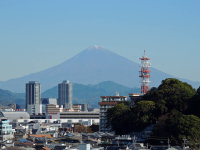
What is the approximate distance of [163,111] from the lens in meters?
65.5

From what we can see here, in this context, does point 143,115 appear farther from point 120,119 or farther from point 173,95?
point 173,95

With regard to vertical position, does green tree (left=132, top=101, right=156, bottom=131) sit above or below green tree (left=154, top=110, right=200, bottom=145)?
above

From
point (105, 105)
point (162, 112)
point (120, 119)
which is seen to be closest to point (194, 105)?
point (162, 112)

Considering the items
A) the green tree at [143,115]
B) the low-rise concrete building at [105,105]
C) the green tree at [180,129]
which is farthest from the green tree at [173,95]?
the low-rise concrete building at [105,105]

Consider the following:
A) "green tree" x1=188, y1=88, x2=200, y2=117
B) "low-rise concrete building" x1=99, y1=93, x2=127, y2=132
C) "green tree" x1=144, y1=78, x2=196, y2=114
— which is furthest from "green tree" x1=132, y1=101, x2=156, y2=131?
"low-rise concrete building" x1=99, y1=93, x2=127, y2=132

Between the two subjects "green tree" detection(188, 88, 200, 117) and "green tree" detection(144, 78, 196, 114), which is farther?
"green tree" detection(144, 78, 196, 114)

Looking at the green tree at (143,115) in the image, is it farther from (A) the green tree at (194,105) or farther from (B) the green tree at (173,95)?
(A) the green tree at (194,105)

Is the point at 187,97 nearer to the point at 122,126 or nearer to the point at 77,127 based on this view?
the point at 122,126

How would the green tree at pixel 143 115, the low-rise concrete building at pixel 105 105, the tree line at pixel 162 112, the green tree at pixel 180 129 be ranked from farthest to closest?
the low-rise concrete building at pixel 105 105, the green tree at pixel 143 115, the tree line at pixel 162 112, the green tree at pixel 180 129

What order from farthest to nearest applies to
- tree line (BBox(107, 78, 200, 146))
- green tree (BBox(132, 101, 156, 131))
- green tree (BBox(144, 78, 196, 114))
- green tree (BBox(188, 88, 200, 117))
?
green tree (BBox(144, 78, 196, 114))
green tree (BBox(132, 101, 156, 131))
green tree (BBox(188, 88, 200, 117))
tree line (BBox(107, 78, 200, 146))

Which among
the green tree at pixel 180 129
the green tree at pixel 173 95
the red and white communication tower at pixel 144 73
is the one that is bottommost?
the green tree at pixel 180 129

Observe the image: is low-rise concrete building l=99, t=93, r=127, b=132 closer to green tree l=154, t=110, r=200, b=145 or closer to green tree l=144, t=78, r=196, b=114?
green tree l=144, t=78, r=196, b=114

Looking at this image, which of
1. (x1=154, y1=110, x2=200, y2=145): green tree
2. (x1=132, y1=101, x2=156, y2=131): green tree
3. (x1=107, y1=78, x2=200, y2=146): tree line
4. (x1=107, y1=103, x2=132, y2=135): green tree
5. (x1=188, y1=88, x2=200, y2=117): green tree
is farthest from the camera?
(x1=107, y1=103, x2=132, y2=135): green tree

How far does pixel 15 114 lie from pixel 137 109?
82.4 m
